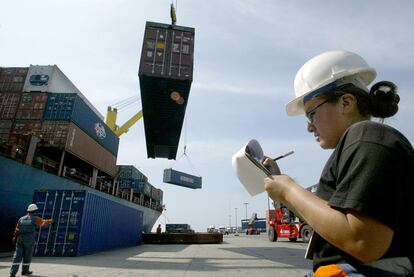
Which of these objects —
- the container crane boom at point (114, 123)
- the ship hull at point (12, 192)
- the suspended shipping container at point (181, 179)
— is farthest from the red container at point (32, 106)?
the suspended shipping container at point (181, 179)

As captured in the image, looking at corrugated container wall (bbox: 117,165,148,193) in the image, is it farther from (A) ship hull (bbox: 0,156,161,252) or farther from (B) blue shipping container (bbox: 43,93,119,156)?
(A) ship hull (bbox: 0,156,161,252)

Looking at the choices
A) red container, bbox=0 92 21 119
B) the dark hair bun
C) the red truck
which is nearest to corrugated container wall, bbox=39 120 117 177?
red container, bbox=0 92 21 119

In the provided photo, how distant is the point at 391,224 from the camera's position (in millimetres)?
915

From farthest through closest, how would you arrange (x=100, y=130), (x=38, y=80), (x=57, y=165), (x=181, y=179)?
(x=181, y=179) → (x=100, y=130) → (x=38, y=80) → (x=57, y=165)

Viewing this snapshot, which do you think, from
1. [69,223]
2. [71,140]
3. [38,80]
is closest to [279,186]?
[69,223]

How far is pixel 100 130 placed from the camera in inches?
985

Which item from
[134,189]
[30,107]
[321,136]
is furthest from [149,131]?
[321,136]

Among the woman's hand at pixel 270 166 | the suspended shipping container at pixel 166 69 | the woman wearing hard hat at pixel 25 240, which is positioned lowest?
the woman wearing hard hat at pixel 25 240

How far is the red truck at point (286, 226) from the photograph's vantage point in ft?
58.5

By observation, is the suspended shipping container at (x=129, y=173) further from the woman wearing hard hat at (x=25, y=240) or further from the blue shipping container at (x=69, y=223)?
the woman wearing hard hat at (x=25, y=240)

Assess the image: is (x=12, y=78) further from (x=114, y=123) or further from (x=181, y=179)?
(x=181, y=179)

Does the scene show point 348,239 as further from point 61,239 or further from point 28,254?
point 61,239

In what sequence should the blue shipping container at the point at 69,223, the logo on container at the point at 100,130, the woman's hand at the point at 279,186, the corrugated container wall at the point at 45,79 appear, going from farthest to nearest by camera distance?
the logo on container at the point at 100,130 → the corrugated container wall at the point at 45,79 → the blue shipping container at the point at 69,223 → the woman's hand at the point at 279,186

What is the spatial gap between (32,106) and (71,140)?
403cm
